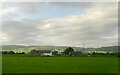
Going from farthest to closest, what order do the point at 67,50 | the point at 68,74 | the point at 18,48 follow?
the point at 18,48 < the point at 67,50 < the point at 68,74

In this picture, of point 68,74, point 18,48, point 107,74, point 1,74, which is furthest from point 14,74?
point 18,48

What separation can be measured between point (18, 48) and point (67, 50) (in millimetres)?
23616

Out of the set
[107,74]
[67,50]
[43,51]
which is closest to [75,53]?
[67,50]

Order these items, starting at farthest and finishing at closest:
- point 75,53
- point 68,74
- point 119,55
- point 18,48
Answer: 1. point 18,48
2. point 75,53
3. point 119,55
4. point 68,74

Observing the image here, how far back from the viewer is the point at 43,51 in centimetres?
9100


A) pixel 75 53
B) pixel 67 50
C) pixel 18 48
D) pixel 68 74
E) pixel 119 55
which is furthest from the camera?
pixel 18 48

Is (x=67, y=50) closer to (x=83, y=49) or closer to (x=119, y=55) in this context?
(x=83, y=49)

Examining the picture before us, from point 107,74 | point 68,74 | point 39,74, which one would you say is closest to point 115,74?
point 107,74

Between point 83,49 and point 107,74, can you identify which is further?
point 83,49

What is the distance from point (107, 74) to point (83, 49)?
3182 inches

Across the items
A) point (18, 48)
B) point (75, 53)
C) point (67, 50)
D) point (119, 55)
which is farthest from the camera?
point (18, 48)

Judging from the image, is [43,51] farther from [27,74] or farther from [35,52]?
[27,74]

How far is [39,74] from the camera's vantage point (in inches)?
604

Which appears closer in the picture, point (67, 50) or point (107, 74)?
point (107, 74)
